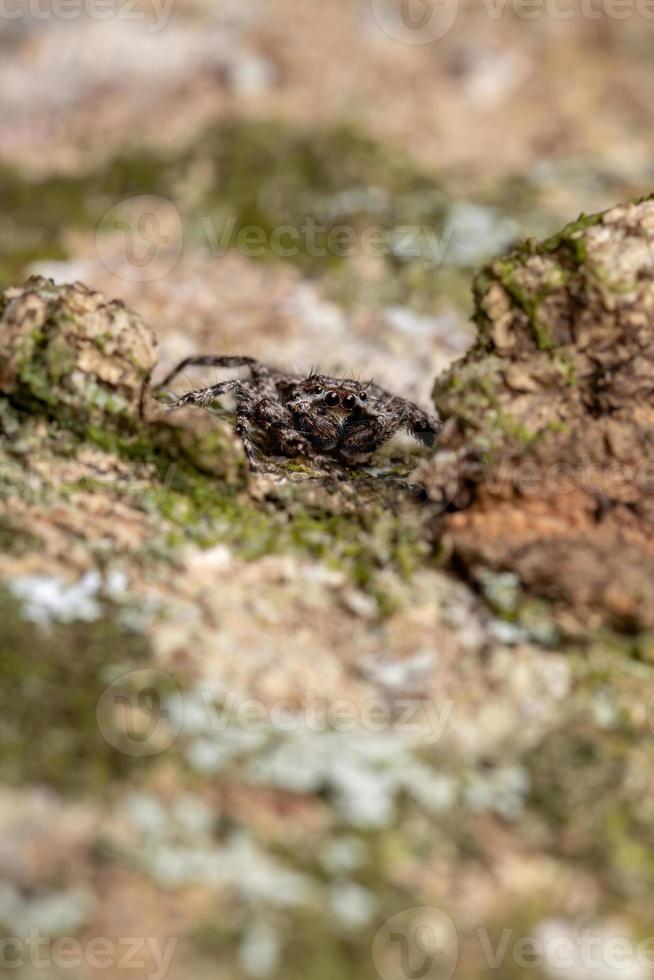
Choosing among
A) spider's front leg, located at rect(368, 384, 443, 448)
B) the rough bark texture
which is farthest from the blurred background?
spider's front leg, located at rect(368, 384, 443, 448)

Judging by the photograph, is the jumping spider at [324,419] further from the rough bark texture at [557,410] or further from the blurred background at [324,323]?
the blurred background at [324,323]

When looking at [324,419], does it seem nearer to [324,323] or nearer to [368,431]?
[368,431]

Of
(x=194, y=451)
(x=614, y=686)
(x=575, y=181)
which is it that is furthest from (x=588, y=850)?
(x=575, y=181)

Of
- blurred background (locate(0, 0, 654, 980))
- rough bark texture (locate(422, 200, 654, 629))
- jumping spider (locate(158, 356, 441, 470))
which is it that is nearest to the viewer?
blurred background (locate(0, 0, 654, 980))

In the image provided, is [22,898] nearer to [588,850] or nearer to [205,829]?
[205,829]

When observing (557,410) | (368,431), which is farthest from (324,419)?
(557,410)

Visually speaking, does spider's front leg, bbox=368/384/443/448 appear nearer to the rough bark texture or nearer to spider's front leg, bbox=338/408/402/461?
spider's front leg, bbox=338/408/402/461
